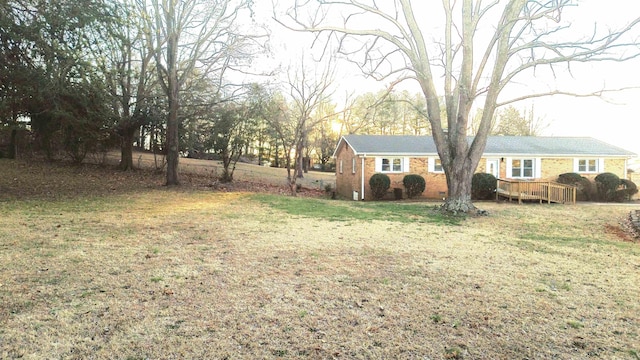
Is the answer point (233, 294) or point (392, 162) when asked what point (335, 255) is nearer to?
point (233, 294)

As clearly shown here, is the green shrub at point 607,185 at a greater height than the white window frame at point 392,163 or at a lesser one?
lesser

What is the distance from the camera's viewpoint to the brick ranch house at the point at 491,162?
2239cm

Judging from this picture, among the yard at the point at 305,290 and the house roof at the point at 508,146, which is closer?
the yard at the point at 305,290

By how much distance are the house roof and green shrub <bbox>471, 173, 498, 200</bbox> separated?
2269 mm

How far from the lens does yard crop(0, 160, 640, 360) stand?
3.42 m

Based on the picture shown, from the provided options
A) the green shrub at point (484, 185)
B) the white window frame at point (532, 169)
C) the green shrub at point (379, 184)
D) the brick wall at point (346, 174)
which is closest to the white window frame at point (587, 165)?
the white window frame at point (532, 169)

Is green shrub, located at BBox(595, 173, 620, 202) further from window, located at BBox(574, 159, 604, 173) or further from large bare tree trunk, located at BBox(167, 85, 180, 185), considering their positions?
large bare tree trunk, located at BBox(167, 85, 180, 185)

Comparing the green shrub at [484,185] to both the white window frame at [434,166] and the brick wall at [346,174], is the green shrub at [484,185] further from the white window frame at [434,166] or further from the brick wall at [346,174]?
the brick wall at [346,174]

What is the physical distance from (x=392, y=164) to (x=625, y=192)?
12886 mm

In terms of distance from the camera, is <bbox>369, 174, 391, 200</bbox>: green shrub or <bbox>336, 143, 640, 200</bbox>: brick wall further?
<bbox>336, 143, 640, 200</bbox>: brick wall

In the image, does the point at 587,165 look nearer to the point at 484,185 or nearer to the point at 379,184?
the point at 484,185

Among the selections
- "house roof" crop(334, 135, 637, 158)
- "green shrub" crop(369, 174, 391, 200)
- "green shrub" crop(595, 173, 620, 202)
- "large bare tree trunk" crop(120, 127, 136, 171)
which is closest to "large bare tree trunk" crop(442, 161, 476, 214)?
"green shrub" crop(369, 174, 391, 200)

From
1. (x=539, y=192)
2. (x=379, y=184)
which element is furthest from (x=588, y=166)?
(x=379, y=184)

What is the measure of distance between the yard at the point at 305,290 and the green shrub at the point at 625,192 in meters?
15.1
